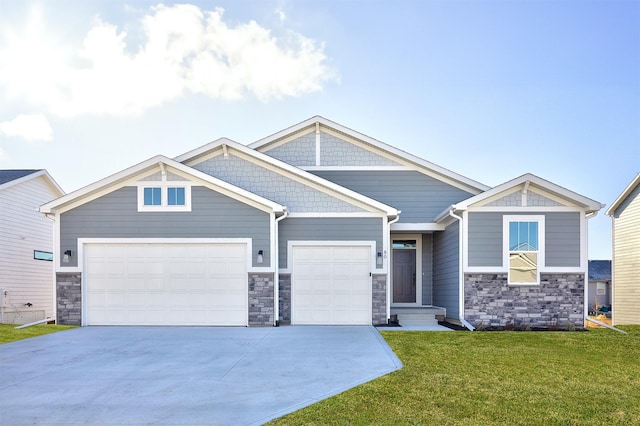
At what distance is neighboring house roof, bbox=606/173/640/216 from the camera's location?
589 inches

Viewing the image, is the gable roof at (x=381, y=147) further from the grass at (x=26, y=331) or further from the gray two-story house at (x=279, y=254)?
the grass at (x=26, y=331)

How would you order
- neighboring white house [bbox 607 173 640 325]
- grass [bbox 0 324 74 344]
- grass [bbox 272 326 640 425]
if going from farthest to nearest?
neighboring white house [bbox 607 173 640 325] < grass [bbox 0 324 74 344] < grass [bbox 272 326 640 425]

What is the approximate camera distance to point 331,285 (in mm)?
11008

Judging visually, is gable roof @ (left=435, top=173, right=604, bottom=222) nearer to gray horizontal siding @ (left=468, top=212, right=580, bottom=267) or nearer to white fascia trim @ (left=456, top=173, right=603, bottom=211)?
white fascia trim @ (left=456, top=173, right=603, bottom=211)

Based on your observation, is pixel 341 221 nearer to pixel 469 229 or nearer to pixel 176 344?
pixel 469 229

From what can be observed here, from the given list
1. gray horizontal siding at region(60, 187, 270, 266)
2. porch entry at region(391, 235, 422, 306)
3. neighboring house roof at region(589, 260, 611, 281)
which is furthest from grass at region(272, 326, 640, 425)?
neighboring house roof at region(589, 260, 611, 281)

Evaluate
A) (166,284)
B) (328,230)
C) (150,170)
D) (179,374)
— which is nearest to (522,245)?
(328,230)

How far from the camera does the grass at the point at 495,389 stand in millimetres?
4234

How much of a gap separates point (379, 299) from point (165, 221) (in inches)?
230

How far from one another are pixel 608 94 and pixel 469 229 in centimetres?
1059

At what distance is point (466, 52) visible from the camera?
46.4ft

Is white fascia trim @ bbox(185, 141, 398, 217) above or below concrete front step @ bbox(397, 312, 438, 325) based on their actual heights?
above

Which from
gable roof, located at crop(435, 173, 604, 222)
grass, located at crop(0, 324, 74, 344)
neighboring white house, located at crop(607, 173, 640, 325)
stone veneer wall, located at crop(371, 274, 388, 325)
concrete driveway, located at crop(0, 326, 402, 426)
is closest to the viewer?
concrete driveway, located at crop(0, 326, 402, 426)

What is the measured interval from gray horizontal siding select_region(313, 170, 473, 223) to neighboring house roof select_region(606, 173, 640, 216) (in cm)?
673
